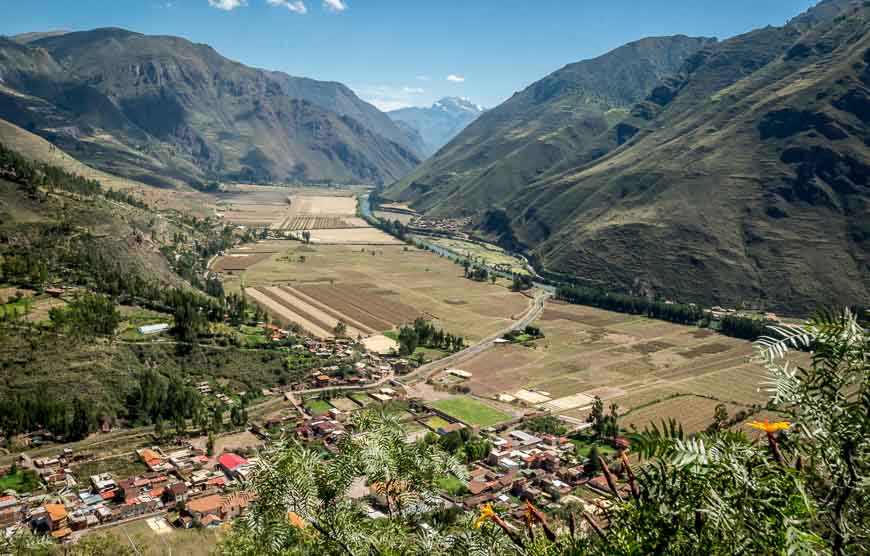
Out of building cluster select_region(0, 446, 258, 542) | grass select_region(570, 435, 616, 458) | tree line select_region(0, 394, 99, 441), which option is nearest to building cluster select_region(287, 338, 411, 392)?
building cluster select_region(0, 446, 258, 542)

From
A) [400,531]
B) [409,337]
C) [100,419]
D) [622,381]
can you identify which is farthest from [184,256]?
[400,531]

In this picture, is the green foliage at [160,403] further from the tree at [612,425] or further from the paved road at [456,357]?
the tree at [612,425]

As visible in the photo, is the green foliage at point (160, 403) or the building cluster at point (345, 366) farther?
the building cluster at point (345, 366)

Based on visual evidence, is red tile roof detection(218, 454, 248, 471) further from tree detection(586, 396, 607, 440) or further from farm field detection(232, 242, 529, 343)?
farm field detection(232, 242, 529, 343)

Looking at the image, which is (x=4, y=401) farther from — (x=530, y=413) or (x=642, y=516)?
(x=642, y=516)

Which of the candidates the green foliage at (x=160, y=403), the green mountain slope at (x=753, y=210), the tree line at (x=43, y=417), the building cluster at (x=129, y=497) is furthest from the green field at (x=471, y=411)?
the green mountain slope at (x=753, y=210)

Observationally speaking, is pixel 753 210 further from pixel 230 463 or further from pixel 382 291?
pixel 230 463
